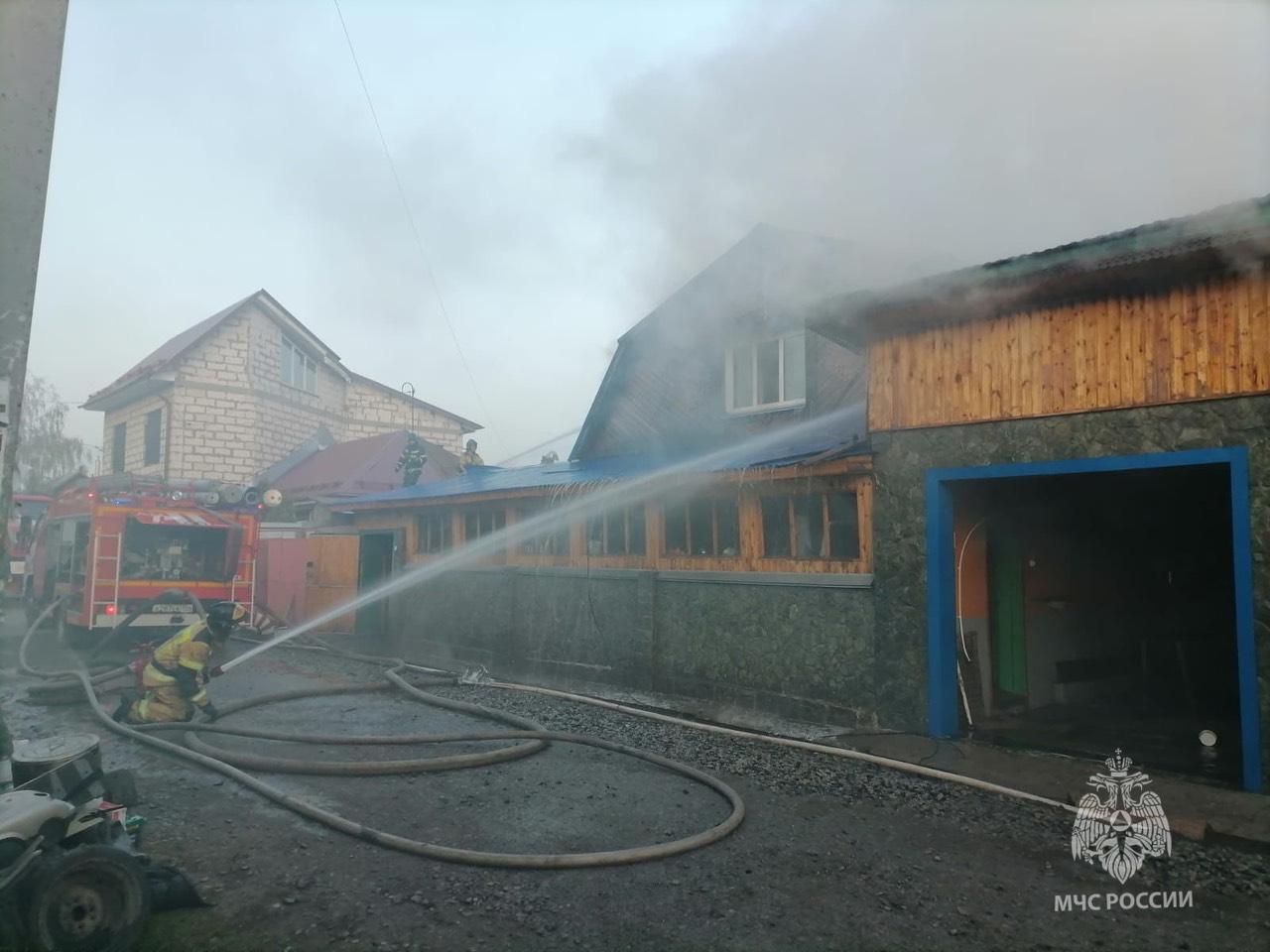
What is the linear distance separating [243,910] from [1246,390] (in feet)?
23.2

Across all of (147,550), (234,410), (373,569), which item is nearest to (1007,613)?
(373,569)

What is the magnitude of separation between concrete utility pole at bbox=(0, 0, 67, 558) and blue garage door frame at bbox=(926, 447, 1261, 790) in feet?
22.1

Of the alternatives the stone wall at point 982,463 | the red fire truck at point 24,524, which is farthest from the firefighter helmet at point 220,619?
Answer: the red fire truck at point 24,524

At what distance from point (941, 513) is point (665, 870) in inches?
176

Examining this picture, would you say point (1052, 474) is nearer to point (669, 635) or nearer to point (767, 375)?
point (669, 635)

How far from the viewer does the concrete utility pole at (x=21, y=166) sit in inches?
140

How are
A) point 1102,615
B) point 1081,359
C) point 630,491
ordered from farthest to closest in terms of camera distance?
point 630,491 < point 1102,615 < point 1081,359

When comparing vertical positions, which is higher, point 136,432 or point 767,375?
point 136,432

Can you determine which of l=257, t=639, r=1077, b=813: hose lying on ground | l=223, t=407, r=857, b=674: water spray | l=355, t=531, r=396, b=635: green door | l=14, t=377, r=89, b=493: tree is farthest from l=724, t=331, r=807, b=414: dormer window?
l=14, t=377, r=89, b=493: tree

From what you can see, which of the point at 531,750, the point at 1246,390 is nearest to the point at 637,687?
the point at 531,750

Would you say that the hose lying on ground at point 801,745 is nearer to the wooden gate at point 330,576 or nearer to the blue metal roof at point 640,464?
the blue metal roof at point 640,464

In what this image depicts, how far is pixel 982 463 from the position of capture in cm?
718

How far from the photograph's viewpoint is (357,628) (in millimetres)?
16266

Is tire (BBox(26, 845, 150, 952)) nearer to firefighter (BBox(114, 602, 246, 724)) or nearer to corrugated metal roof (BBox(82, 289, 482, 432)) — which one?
firefighter (BBox(114, 602, 246, 724))
